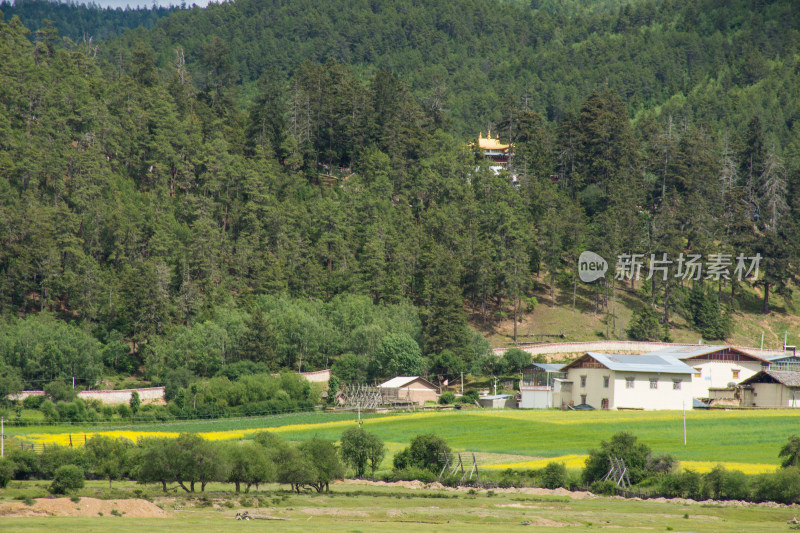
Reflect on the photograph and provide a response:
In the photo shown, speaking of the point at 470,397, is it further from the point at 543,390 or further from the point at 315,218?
the point at 315,218

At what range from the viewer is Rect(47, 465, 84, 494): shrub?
178ft

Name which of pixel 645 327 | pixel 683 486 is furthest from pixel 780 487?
pixel 645 327

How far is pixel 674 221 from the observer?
5536 inches

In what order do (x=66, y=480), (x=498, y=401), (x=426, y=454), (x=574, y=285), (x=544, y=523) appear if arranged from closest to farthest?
(x=544, y=523) < (x=66, y=480) < (x=426, y=454) < (x=498, y=401) < (x=574, y=285)

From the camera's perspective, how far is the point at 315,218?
430 feet

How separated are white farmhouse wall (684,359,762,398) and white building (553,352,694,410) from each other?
34.6ft

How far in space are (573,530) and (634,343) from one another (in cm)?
7622

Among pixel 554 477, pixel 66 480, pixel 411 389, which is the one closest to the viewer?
pixel 66 480

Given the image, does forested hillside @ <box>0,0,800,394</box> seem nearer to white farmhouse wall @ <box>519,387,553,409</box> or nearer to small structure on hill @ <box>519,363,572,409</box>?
small structure on hill @ <box>519,363,572,409</box>

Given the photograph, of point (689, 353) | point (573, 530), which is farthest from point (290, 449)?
point (689, 353)

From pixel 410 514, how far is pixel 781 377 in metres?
59.0

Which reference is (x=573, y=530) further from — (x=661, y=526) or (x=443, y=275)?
(x=443, y=275)

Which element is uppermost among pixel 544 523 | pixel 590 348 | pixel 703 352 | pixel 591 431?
pixel 590 348

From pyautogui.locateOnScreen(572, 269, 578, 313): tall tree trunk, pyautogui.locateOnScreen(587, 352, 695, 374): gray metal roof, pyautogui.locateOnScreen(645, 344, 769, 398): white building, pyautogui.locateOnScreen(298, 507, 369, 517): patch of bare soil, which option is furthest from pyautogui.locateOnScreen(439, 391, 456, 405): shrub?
pyautogui.locateOnScreen(298, 507, 369, 517): patch of bare soil
